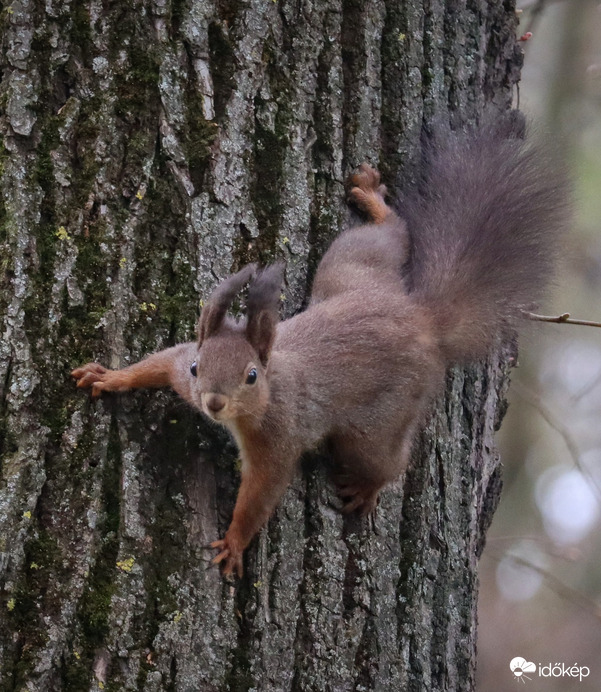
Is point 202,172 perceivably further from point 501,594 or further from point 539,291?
point 501,594

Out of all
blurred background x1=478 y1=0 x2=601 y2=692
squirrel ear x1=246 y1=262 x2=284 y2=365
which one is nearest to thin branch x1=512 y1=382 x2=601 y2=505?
blurred background x1=478 y1=0 x2=601 y2=692

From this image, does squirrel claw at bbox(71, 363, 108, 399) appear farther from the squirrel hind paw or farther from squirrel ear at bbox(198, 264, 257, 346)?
the squirrel hind paw

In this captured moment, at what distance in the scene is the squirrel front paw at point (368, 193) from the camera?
7.83ft

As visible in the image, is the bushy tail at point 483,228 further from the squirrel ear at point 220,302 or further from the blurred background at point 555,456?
the blurred background at point 555,456

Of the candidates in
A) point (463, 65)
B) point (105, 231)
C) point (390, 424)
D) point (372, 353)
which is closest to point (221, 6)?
point (105, 231)

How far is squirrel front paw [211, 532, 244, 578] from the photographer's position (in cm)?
195

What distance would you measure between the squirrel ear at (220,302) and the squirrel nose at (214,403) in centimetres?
16

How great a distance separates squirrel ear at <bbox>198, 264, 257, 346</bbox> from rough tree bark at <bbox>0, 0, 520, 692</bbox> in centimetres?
12

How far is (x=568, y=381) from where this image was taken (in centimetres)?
705

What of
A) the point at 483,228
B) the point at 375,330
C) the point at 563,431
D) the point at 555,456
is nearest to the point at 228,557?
the point at 375,330

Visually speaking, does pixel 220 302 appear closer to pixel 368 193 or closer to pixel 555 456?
pixel 368 193

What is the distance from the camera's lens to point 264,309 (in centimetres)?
197

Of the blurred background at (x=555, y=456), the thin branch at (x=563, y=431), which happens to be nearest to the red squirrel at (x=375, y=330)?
the thin branch at (x=563, y=431)

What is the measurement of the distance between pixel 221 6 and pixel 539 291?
1293 millimetres
